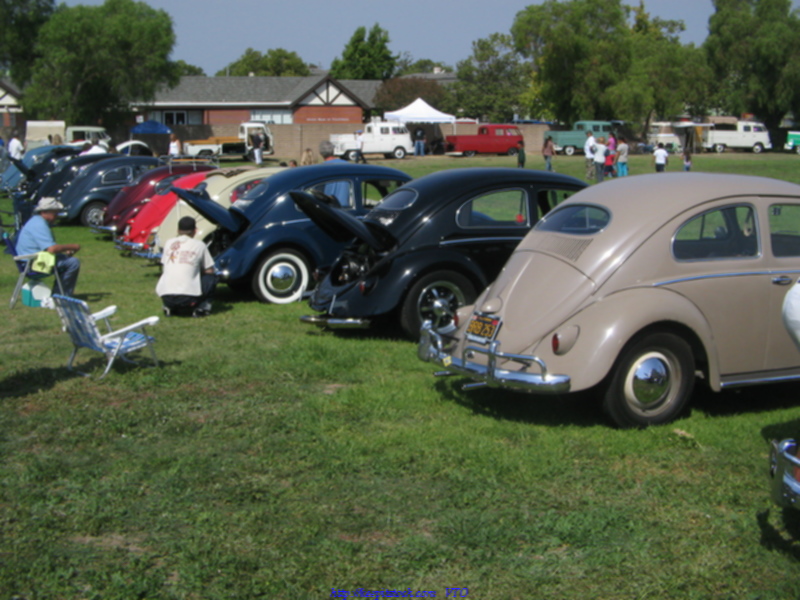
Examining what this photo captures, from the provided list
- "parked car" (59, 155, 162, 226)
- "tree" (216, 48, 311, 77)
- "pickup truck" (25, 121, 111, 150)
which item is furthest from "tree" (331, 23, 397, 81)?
"parked car" (59, 155, 162, 226)

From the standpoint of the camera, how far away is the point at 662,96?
201ft

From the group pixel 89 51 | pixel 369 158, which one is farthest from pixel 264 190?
pixel 89 51

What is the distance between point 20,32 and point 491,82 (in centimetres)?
3730

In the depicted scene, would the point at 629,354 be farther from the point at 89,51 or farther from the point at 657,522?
the point at 89,51

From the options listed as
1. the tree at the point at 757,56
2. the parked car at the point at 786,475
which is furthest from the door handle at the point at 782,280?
the tree at the point at 757,56

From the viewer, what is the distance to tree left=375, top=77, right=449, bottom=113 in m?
73.4

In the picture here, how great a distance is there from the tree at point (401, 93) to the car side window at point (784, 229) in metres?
68.0

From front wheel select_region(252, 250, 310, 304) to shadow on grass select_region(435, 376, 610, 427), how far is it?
4264 mm

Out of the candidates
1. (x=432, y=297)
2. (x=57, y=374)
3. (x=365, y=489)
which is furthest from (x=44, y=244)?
(x=365, y=489)

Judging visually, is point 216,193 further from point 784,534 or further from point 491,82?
point 491,82

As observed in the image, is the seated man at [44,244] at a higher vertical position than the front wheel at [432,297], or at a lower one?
higher

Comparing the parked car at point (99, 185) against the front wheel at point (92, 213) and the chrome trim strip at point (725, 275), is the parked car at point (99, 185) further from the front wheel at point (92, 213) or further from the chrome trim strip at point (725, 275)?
the chrome trim strip at point (725, 275)

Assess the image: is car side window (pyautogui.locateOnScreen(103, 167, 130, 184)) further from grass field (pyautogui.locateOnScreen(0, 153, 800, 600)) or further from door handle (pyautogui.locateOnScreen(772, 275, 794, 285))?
door handle (pyautogui.locateOnScreen(772, 275, 794, 285))

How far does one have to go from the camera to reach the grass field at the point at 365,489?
4.38 metres
